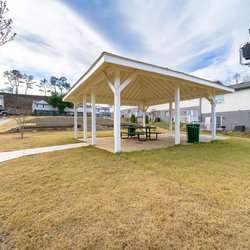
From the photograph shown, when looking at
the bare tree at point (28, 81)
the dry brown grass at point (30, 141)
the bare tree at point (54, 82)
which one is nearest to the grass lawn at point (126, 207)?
the dry brown grass at point (30, 141)

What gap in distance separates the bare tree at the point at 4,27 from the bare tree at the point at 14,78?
61.2m

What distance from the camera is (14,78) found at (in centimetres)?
5403

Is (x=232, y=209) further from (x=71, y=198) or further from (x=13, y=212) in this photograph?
(x=13, y=212)

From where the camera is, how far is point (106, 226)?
1.92 m

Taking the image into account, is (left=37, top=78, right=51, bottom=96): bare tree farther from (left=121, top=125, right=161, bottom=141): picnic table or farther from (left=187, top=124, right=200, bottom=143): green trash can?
(left=187, top=124, right=200, bottom=143): green trash can

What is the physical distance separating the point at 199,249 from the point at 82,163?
12.5ft

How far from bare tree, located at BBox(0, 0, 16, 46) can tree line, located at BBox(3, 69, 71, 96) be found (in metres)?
55.1

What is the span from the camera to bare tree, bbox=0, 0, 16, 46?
4125 mm

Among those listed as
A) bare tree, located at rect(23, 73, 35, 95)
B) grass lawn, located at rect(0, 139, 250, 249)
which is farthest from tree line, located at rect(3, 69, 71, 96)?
grass lawn, located at rect(0, 139, 250, 249)

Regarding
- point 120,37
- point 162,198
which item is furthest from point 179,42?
point 162,198

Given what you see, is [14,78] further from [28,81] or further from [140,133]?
[140,133]

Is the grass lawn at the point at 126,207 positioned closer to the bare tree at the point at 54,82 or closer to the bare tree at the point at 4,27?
the bare tree at the point at 4,27

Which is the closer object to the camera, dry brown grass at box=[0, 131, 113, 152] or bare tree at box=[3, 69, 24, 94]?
dry brown grass at box=[0, 131, 113, 152]

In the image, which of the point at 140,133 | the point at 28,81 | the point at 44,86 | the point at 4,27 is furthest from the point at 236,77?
the point at 28,81
